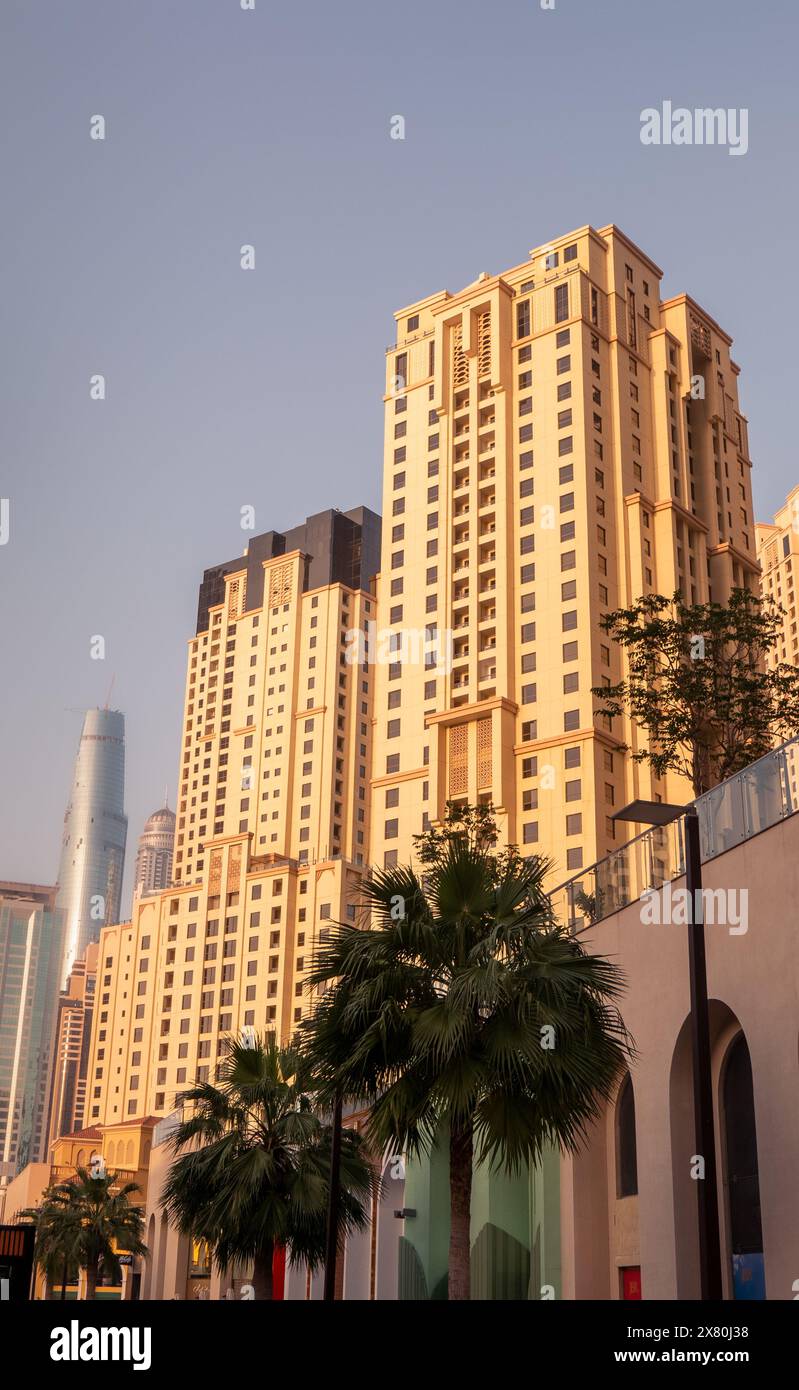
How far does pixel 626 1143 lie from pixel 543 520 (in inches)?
2734

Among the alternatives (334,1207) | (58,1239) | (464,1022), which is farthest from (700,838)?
(58,1239)

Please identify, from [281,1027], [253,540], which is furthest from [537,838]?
[253,540]

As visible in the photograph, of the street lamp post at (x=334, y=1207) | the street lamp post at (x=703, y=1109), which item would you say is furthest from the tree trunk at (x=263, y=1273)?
the street lamp post at (x=703, y=1109)

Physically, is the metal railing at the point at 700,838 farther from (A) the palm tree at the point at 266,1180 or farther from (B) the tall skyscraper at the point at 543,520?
(B) the tall skyscraper at the point at 543,520

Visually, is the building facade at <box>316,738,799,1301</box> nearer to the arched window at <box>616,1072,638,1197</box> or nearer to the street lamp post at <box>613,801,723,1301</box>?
the arched window at <box>616,1072,638,1197</box>

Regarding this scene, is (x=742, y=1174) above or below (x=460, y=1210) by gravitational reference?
above

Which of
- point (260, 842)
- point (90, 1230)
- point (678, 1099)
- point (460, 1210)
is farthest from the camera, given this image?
point (260, 842)

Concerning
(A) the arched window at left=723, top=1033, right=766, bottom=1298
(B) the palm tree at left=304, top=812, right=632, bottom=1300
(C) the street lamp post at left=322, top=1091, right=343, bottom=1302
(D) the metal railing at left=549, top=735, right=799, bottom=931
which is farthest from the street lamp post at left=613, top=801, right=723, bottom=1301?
(C) the street lamp post at left=322, top=1091, right=343, bottom=1302

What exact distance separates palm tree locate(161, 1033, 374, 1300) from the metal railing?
6.41 meters

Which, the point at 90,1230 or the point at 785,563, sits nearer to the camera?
the point at 90,1230

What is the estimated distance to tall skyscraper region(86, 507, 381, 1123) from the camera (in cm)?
12900

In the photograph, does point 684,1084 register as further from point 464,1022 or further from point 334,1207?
point 334,1207

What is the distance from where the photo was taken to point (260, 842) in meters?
138

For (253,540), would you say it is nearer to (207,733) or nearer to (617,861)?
(207,733)
